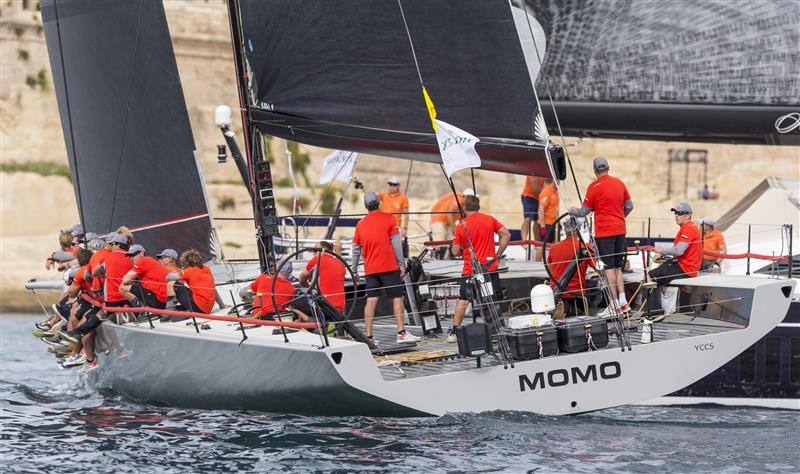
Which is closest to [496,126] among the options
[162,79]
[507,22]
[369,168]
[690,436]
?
[507,22]

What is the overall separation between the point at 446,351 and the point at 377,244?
3.84ft

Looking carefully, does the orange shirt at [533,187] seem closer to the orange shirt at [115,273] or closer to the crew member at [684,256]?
the crew member at [684,256]

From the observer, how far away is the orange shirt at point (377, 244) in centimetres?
1163

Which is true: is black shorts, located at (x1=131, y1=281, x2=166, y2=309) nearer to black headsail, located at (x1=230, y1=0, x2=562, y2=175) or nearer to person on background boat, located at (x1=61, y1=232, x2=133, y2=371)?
person on background boat, located at (x1=61, y1=232, x2=133, y2=371)

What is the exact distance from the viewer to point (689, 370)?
11.0m

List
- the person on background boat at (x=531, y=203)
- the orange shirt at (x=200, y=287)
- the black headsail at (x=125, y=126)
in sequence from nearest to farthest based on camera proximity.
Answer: the orange shirt at (x=200, y=287) < the black headsail at (x=125, y=126) < the person on background boat at (x=531, y=203)

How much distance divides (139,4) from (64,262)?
123 inches

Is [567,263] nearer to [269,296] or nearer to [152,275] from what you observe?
[269,296]

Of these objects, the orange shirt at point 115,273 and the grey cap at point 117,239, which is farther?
the grey cap at point 117,239

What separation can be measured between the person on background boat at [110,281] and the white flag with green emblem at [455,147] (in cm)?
350

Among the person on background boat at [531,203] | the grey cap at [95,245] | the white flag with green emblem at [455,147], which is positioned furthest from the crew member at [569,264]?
the grey cap at [95,245]

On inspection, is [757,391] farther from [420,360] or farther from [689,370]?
[420,360]

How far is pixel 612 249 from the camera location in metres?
11.8

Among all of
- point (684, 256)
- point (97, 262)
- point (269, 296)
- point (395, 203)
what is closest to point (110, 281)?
point (97, 262)
